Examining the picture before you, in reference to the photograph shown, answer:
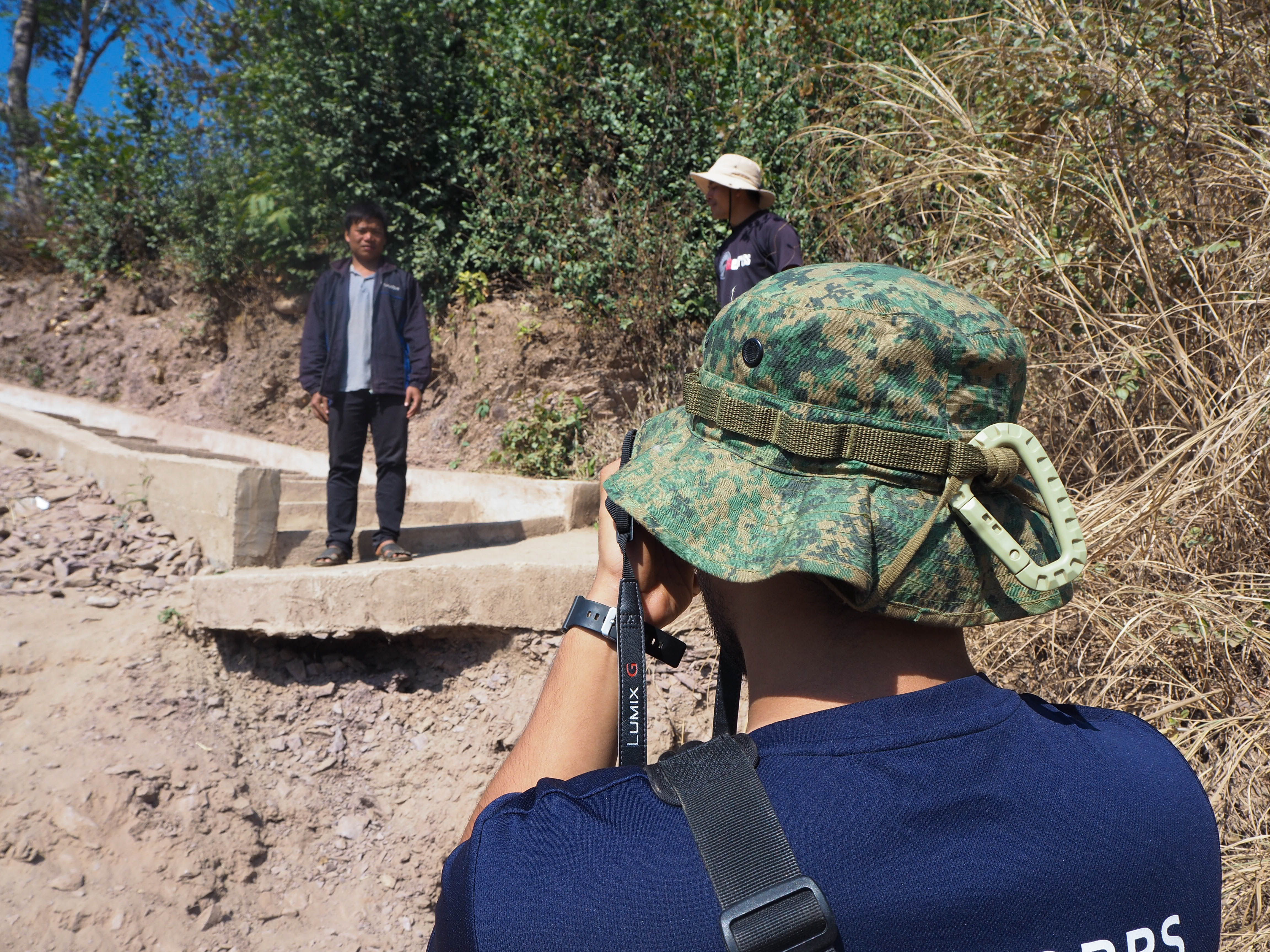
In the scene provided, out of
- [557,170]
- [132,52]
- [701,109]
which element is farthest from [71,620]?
[132,52]

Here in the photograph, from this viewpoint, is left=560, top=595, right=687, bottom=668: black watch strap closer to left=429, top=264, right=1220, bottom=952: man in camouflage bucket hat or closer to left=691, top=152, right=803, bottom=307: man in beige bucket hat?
left=429, top=264, right=1220, bottom=952: man in camouflage bucket hat

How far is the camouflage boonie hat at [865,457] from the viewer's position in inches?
35.0

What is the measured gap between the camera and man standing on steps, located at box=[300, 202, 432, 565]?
442 centimetres

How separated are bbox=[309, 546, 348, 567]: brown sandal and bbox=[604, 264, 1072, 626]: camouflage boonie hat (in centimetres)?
366

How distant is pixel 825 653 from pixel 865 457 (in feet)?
0.72

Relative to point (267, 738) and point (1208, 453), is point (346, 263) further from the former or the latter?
point (1208, 453)

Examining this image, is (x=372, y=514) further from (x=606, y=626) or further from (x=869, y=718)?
(x=869, y=718)

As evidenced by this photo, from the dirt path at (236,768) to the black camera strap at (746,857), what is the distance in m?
2.97

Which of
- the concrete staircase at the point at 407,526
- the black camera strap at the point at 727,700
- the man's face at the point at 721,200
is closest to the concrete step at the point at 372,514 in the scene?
the concrete staircase at the point at 407,526

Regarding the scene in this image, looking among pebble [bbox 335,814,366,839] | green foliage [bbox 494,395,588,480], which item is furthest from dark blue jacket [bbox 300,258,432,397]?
green foliage [bbox 494,395,588,480]

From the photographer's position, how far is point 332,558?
4301 millimetres

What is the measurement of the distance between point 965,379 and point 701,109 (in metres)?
6.87

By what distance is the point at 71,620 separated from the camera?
13.3ft

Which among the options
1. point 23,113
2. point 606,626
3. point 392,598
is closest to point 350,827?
point 392,598
